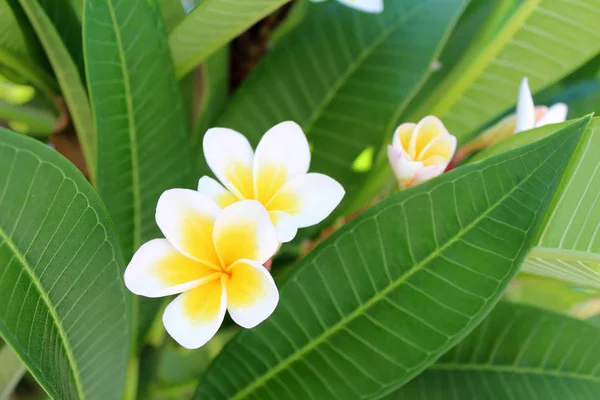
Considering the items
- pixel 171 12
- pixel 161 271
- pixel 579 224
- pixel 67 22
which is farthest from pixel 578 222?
pixel 67 22

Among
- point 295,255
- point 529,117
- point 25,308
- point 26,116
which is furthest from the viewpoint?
point 295,255

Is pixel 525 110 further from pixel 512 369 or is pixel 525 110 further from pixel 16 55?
pixel 16 55

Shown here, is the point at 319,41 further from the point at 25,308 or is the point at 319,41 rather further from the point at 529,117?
the point at 25,308

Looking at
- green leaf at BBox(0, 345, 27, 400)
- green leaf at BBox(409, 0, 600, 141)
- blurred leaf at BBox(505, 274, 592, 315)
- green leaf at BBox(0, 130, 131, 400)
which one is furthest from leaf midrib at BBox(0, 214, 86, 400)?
blurred leaf at BBox(505, 274, 592, 315)

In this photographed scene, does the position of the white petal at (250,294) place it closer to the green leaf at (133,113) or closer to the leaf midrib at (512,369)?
the green leaf at (133,113)

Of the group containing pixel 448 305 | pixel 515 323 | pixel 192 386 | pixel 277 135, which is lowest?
pixel 192 386

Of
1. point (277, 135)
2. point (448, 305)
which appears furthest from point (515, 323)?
point (277, 135)

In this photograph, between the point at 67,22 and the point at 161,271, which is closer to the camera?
the point at 161,271
